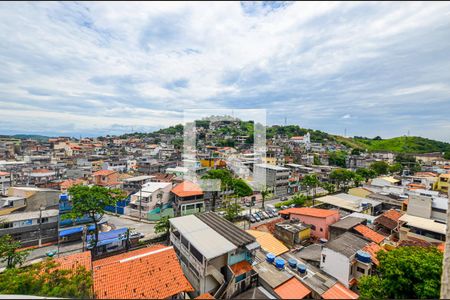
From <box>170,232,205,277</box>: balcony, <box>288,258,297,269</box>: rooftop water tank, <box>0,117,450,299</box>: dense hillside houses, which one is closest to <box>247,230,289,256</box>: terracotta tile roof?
<box>0,117,450,299</box>: dense hillside houses

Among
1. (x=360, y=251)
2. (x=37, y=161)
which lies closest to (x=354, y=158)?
(x=360, y=251)

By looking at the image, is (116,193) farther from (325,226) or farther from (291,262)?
(325,226)

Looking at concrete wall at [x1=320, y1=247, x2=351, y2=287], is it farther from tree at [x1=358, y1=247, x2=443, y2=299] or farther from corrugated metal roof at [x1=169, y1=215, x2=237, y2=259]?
corrugated metal roof at [x1=169, y1=215, x2=237, y2=259]

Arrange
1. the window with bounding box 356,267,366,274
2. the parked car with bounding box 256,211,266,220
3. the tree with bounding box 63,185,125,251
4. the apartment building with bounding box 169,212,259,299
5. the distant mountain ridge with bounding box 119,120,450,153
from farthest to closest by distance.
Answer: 1. the distant mountain ridge with bounding box 119,120,450,153
2. the parked car with bounding box 256,211,266,220
3. the tree with bounding box 63,185,125,251
4. the window with bounding box 356,267,366,274
5. the apartment building with bounding box 169,212,259,299

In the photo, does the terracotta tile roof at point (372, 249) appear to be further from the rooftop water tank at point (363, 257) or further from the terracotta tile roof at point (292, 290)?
the terracotta tile roof at point (292, 290)

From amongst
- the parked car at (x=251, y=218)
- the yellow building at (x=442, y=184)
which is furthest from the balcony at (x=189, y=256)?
the yellow building at (x=442, y=184)

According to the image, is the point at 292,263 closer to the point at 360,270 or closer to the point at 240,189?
the point at 360,270

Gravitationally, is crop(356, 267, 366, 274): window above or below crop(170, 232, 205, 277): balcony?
below

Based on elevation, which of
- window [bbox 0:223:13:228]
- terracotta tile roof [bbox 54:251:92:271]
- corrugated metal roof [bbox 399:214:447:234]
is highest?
terracotta tile roof [bbox 54:251:92:271]
